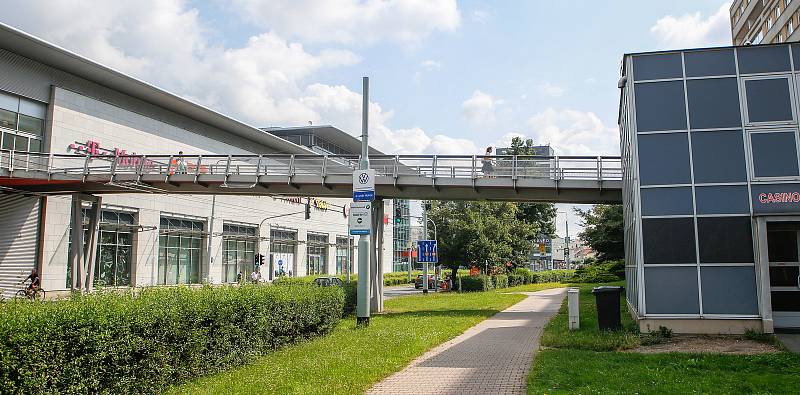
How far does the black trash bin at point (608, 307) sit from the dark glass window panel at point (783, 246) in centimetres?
412

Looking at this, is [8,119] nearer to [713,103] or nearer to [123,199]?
[123,199]

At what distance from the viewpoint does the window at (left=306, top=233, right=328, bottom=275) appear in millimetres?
60719

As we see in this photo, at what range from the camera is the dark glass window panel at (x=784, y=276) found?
1476cm

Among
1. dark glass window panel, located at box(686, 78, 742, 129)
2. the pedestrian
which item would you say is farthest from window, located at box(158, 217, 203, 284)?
dark glass window panel, located at box(686, 78, 742, 129)

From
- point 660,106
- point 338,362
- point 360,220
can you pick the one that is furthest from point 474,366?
point 660,106

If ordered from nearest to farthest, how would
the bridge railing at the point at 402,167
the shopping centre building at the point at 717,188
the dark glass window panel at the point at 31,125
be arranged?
the shopping centre building at the point at 717,188 < the bridge railing at the point at 402,167 < the dark glass window panel at the point at 31,125

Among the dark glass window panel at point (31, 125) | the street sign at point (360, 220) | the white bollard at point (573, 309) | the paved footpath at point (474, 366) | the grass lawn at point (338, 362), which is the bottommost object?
the paved footpath at point (474, 366)

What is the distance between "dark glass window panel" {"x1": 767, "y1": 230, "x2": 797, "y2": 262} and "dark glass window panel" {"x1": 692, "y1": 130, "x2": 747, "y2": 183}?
6.72 feet

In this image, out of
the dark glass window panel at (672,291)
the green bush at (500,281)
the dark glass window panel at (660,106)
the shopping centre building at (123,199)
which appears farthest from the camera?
the green bush at (500,281)

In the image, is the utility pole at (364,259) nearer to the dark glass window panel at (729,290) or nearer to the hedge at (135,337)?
the hedge at (135,337)

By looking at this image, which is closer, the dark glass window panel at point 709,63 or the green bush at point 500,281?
the dark glass window panel at point 709,63

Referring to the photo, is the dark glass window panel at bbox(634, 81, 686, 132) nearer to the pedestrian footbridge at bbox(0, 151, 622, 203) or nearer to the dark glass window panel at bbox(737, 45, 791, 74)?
the dark glass window panel at bbox(737, 45, 791, 74)

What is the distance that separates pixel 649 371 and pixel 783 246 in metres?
7.98

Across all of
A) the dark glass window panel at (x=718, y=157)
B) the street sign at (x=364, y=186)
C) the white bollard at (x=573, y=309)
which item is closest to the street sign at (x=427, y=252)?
the street sign at (x=364, y=186)
